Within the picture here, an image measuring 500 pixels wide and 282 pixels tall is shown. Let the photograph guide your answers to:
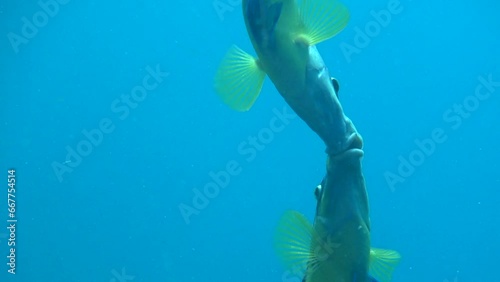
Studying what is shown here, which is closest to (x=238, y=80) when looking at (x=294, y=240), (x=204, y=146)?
(x=294, y=240)

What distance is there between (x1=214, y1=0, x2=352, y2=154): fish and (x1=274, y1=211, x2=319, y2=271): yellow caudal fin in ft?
0.73

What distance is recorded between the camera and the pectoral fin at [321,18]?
131 cm

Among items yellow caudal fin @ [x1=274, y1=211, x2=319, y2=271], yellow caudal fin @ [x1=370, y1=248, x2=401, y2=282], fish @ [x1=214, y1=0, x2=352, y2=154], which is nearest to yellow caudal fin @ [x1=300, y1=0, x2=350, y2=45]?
fish @ [x1=214, y1=0, x2=352, y2=154]

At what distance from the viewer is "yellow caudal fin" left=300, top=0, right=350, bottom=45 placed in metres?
1.31

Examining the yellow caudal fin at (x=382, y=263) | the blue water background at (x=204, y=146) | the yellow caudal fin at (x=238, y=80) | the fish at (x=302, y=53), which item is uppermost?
the blue water background at (x=204, y=146)

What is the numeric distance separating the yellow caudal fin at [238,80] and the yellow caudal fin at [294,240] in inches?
13.2

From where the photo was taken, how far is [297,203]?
4.96m

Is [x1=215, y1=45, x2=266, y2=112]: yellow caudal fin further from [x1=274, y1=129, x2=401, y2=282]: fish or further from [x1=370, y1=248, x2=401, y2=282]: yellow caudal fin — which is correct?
[x1=370, y1=248, x2=401, y2=282]: yellow caudal fin

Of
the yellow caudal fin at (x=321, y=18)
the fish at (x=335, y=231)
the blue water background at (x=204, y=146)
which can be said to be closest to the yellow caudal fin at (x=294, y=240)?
the fish at (x=335, y=231)

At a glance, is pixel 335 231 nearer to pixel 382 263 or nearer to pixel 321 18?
pixel 382 263

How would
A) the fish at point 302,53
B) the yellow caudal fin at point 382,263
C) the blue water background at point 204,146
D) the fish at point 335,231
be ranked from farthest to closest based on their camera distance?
the blue water background at point 204,146
the yellow caudal fin at point 382,263
the fish at point 335,231
the fish at point 302,53

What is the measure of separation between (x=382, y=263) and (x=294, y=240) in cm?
33

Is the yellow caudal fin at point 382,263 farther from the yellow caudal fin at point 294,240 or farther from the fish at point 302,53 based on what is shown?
the fish at point 302,53

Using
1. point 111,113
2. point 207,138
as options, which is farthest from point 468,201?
point 111,113
